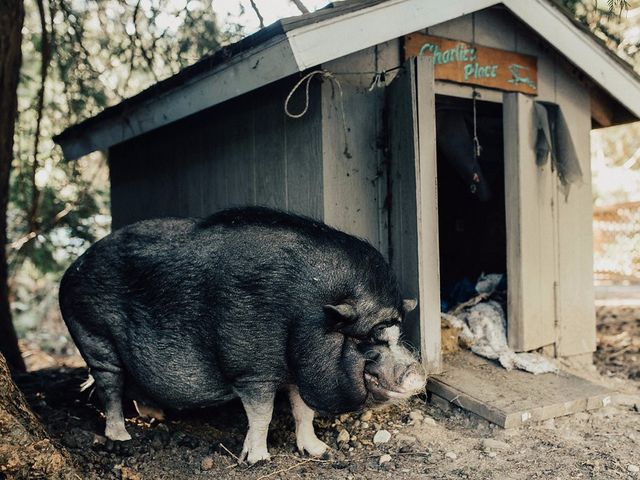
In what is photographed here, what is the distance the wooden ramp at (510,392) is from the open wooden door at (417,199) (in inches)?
8.7

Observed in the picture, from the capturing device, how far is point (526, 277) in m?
5.08

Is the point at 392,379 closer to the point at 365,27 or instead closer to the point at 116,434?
the point at 116,434

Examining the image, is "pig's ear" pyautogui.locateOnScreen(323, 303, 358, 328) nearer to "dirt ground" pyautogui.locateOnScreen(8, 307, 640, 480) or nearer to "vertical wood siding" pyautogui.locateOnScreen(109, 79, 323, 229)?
"dirt ground" pyautogui.locateOnScreen(8, 307, 640, 480)

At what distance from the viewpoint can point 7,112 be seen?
566 centimetres

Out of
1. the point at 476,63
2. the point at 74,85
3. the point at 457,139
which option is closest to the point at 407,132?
the point at 476,63

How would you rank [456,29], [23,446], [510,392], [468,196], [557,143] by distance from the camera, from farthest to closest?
[468,196] → [557,143] → [456,29] → [510,392] → [23,446]

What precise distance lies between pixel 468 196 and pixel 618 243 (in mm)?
6924

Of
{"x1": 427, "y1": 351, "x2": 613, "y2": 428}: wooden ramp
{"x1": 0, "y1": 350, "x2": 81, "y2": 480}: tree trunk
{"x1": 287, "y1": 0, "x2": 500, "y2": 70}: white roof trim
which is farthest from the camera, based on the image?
{"x1": 427, "y1": 351, "x2": 613, "y2": 428}: wooden ramp

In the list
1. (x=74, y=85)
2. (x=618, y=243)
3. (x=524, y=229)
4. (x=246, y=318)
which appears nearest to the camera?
(x=246, y=318)

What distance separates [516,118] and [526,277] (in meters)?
1.23

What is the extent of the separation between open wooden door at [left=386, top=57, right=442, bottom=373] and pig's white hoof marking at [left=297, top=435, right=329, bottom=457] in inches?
39.4

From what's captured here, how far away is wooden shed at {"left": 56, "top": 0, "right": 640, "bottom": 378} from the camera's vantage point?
4.21 m

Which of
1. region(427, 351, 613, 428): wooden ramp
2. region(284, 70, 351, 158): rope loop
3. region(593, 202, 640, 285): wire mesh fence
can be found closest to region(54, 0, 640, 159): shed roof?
region(284, 70, 351, 158): rope loop

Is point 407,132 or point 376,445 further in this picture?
point 407,132
